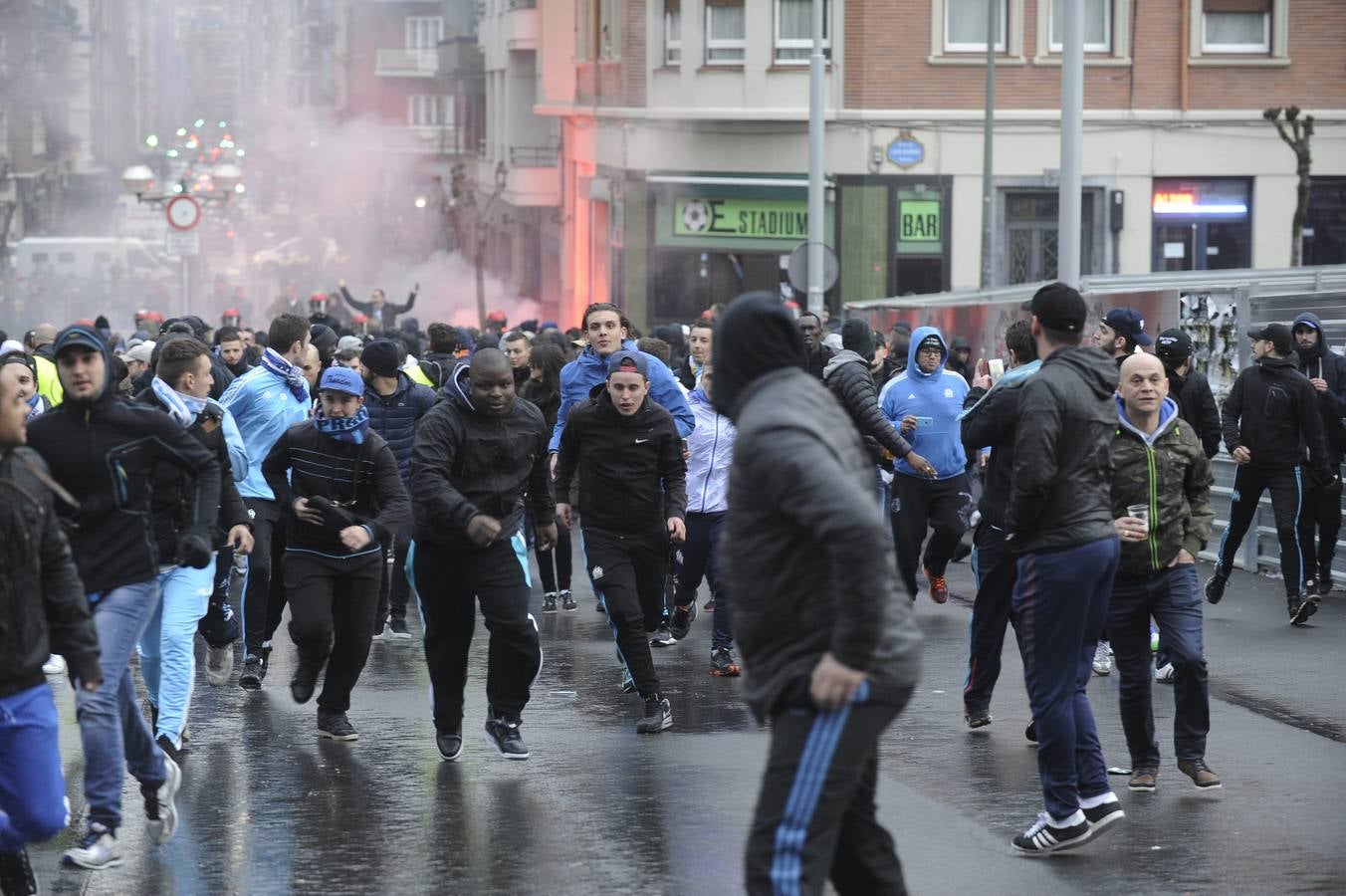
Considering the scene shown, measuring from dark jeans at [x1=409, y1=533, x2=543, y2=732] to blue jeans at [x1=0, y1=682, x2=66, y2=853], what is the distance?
2702 millimetres

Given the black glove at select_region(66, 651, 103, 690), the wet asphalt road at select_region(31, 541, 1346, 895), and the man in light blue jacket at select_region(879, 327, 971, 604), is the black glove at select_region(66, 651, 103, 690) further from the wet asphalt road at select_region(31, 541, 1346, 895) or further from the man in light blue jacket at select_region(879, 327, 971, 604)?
the man in light blue jacket at select_region(879, 327, 971, 604)

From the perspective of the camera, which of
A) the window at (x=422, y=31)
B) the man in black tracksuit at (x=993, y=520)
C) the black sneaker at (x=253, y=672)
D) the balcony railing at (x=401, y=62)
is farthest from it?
the window at (x=422, y=31)

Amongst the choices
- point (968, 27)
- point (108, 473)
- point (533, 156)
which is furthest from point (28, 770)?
point (533, 156)

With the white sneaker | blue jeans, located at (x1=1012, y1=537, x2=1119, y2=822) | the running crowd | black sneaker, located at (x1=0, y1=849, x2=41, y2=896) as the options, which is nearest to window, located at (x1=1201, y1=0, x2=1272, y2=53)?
the running crowd

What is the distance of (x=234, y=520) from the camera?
8.30 meters

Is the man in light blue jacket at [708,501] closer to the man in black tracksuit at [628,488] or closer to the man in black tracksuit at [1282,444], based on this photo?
the man in black tracksuit at [628,488]

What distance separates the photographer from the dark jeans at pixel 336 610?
9.15 meters

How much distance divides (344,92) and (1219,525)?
10708cm

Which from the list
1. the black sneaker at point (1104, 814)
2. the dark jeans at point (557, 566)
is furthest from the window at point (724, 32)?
the black sneaker at point (1104, 814)

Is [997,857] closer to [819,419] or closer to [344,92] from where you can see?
[819,419]

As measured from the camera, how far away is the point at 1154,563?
7.75 meters

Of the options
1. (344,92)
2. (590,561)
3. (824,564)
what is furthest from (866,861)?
(344,92)

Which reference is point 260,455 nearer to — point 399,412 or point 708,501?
point 399,412

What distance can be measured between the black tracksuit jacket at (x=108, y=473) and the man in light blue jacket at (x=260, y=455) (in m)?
3.36
